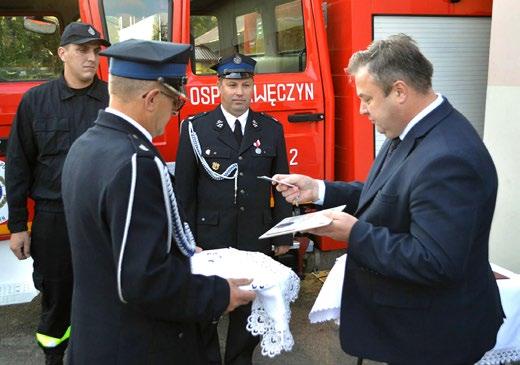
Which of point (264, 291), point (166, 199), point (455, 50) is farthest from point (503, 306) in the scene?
point (455, 50)

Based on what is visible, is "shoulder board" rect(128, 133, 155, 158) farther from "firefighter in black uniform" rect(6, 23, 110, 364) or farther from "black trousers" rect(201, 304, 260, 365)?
"black trousers" rect(201, 304, 260, 365)

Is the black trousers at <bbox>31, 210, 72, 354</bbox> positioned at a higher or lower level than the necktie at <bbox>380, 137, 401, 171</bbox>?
lower

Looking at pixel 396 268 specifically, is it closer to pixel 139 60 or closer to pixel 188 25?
pixel 139 60

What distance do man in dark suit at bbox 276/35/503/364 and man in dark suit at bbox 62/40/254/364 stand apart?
1.37ft

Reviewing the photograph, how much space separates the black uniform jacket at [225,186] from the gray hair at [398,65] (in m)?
1.27

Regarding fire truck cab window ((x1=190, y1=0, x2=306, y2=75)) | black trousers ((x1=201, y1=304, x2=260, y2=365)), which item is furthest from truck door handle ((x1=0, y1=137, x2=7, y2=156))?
black trousers ((x1=201, y1=304, x2=260, y2=365))

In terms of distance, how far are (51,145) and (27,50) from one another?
107 cm

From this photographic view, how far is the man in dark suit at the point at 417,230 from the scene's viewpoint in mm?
1427

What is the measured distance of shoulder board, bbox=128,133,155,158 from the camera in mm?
1305

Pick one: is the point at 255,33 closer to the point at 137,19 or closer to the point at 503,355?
the point at 137,19

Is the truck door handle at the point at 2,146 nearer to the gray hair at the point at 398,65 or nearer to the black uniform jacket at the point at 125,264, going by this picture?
the black uniform jacket at the point at 125,264

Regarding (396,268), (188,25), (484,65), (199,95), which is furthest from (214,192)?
(484,65)

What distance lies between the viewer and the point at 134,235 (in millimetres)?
1262

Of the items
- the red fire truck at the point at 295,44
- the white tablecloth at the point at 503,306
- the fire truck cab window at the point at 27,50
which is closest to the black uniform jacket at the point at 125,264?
the white tablecloth at the point at 503,306
